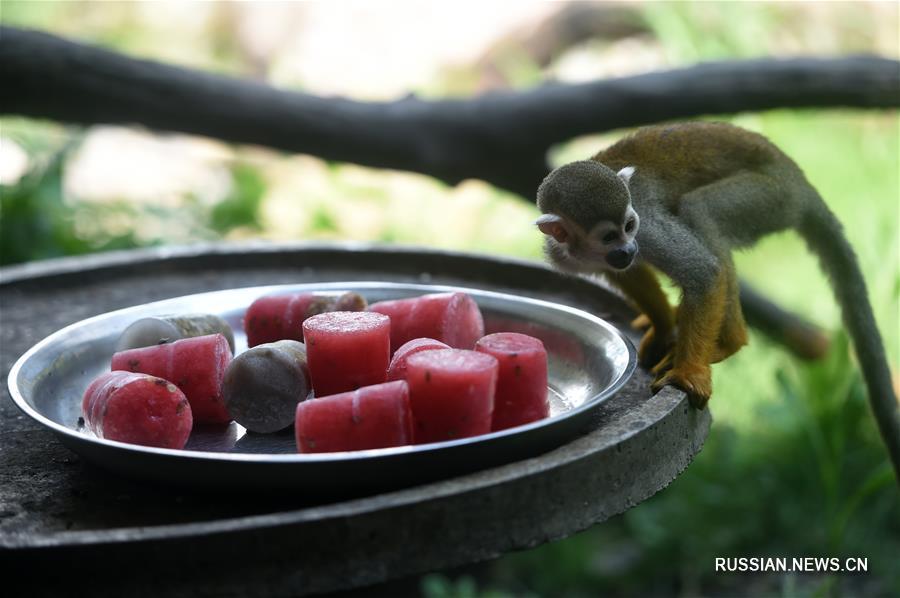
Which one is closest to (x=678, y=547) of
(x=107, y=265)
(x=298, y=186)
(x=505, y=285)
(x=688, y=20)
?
Result: (x=505, y=285)

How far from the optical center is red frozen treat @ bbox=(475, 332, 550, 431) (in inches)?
57.0

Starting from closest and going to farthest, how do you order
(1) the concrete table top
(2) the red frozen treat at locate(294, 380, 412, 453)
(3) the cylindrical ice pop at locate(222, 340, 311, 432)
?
1. (1) the concrete table top
2. (2) the red frozen treat at locate(294, 380, 412, 453)
3. (3) the cylindrical ice pop at locate(222, 340, 311, 432)

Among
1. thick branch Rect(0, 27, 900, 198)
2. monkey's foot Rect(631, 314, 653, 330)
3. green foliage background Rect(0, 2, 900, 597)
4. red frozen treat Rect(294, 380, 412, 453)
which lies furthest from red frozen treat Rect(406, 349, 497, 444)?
thick branch Rect(0, 27, 900, 198)

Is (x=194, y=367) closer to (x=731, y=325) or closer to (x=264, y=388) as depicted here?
(x=264, y=388)

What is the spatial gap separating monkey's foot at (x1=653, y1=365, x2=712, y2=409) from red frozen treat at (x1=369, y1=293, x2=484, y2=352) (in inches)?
13.6

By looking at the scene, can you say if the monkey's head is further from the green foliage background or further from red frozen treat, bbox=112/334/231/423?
the green foliage background

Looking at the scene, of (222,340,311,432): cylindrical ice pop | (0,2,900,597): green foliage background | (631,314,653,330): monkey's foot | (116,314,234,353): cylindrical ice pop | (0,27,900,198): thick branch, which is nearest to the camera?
(222,340,311,432): cylindrical ice pop

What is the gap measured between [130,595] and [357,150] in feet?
7.79

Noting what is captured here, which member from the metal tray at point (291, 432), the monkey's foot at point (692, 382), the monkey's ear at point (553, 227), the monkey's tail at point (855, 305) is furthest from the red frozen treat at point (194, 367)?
the monkey's tail at point (855, 305)

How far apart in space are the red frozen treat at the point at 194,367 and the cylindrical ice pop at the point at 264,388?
0.16ft

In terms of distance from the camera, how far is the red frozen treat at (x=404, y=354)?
1.54 metres

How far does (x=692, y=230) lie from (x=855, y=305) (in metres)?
0.58

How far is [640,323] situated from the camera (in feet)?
7.23

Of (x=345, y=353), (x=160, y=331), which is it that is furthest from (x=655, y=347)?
(x=160, y=331)
